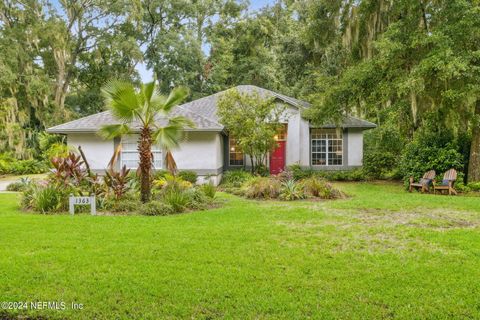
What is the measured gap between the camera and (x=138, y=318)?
10.5 feet

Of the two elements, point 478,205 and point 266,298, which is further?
point 478,205

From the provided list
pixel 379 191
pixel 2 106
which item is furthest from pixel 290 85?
pixel 2 106

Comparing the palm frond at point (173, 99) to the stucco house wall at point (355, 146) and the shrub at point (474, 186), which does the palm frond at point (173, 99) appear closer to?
the shrub at point (474, 186)

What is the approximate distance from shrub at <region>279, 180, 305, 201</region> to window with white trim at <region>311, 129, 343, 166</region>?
22.3ft

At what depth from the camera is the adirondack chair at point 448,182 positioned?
1120cm

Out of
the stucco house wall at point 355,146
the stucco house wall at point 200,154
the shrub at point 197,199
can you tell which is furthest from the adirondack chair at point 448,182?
the stucco house wall at point 200,154

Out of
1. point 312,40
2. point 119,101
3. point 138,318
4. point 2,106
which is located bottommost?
point 138,318

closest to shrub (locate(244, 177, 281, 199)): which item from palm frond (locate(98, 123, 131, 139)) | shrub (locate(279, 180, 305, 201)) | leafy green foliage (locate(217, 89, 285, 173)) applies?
shrub (locate(279, 180, 305, 201))

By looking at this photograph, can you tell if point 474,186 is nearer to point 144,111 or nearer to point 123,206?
point 144,111

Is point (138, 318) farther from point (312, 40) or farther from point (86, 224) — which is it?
point (312, 40)

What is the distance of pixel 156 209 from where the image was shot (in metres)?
8.22

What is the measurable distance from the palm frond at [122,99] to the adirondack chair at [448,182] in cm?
972

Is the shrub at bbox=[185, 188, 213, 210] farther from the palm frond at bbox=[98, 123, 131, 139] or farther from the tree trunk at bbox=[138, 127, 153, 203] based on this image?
the palm frond at bbox=[98, 123, 131, 139]

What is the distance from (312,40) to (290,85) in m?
10.7
